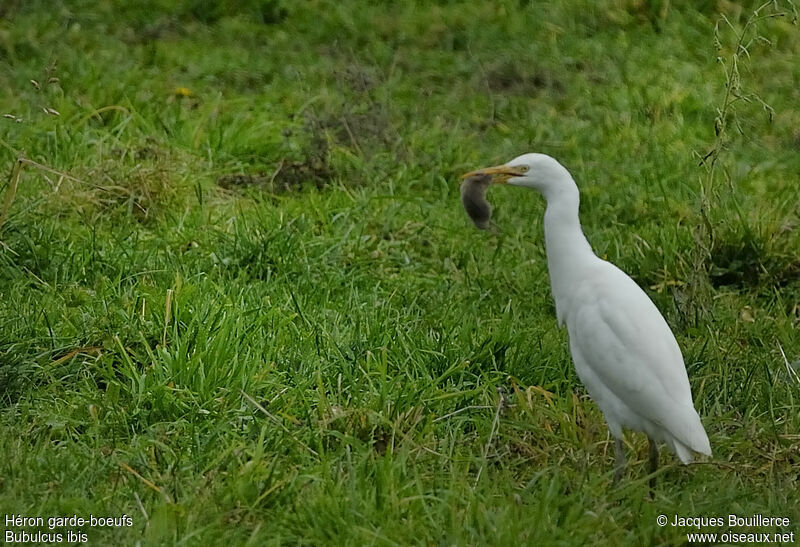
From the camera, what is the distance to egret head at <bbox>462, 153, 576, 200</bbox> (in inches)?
145

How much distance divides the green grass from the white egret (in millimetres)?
172

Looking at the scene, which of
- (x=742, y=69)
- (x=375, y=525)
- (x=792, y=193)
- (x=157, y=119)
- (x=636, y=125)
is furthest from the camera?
(x=742, y=69)

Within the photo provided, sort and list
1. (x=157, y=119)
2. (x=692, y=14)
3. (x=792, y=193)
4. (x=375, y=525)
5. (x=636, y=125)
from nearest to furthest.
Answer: (x=375, y=525), (x=792, y=193), (x=157, y=119), (x=636, y=125), (x=692, y=14)

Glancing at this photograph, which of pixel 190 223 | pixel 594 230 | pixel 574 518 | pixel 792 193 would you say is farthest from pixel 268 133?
pixel 574 518

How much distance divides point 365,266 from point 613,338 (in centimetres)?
173

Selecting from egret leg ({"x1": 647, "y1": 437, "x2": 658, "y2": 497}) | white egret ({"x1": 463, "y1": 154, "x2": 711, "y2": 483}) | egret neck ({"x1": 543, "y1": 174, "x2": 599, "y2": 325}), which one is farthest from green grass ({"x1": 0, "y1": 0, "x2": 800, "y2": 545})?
egret neck ({"x1": 543, "y1": 174, "x2": 599, "y2": 325})

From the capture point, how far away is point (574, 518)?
3.06m

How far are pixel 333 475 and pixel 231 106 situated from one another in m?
3.62

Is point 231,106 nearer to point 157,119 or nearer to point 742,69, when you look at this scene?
point 157,119

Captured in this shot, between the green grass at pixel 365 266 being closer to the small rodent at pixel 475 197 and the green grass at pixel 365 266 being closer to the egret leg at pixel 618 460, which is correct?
the egret leg at pixel 618 460

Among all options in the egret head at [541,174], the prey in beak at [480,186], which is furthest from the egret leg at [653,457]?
the prey in beak at [480,186]

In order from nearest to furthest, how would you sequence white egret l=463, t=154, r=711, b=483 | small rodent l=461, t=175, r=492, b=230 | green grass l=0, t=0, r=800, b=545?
green grass l=0, t=0, r=800, b=545
white egret l=463, t=154, r=711, b=483
small rodent l=461, t=175, r=492, b=230

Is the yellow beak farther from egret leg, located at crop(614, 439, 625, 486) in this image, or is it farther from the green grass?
egret leg, located at crop(614, 439, 625, 486)

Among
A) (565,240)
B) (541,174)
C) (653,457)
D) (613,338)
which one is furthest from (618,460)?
(541,174)
